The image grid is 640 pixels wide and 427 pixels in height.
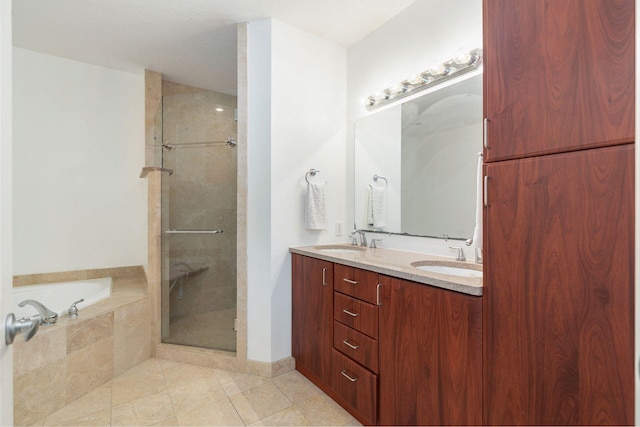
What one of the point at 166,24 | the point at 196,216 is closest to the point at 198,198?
the point at 196,216

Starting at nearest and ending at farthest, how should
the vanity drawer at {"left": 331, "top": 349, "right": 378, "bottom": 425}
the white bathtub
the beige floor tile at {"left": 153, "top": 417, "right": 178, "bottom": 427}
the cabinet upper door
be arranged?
the cabinet upper door → the vanity drawer at {"left": 331, "top": 349, "right": 378, "bottom": 425} → the beige floor tile at {"left": 153, "top": 417, "right": 178, "bottom": 427} → the white bathtub

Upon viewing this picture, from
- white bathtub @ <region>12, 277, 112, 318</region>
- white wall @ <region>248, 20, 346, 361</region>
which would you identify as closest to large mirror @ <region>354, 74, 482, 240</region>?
white wall @ <region>248, 20, 346, 361</region>

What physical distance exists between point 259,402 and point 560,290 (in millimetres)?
1754

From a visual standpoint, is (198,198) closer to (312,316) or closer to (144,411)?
(312,316)

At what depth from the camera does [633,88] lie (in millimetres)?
812

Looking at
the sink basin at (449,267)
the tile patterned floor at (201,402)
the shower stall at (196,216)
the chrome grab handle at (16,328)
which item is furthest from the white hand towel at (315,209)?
the chrome grab handle at (16,328)

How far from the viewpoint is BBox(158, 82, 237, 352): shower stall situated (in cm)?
271

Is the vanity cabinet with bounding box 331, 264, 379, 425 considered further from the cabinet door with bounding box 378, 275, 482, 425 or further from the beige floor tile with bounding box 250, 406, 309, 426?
the beige floor tile with bounding box 250, 406, 309, 426

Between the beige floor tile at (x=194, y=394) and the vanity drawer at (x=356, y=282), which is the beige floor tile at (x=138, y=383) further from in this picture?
the vanity drawer at (x=356, y=282)

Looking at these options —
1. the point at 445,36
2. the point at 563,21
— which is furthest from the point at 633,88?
the point at 445,36

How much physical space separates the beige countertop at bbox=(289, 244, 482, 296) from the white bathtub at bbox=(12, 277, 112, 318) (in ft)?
5.96

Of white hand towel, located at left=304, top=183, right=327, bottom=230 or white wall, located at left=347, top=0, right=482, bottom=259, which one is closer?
white wall, located at left=347, top=0, right=482, bottom=259

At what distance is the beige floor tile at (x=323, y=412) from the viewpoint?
70.2 inches

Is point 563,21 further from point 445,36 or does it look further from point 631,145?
point 445,36
